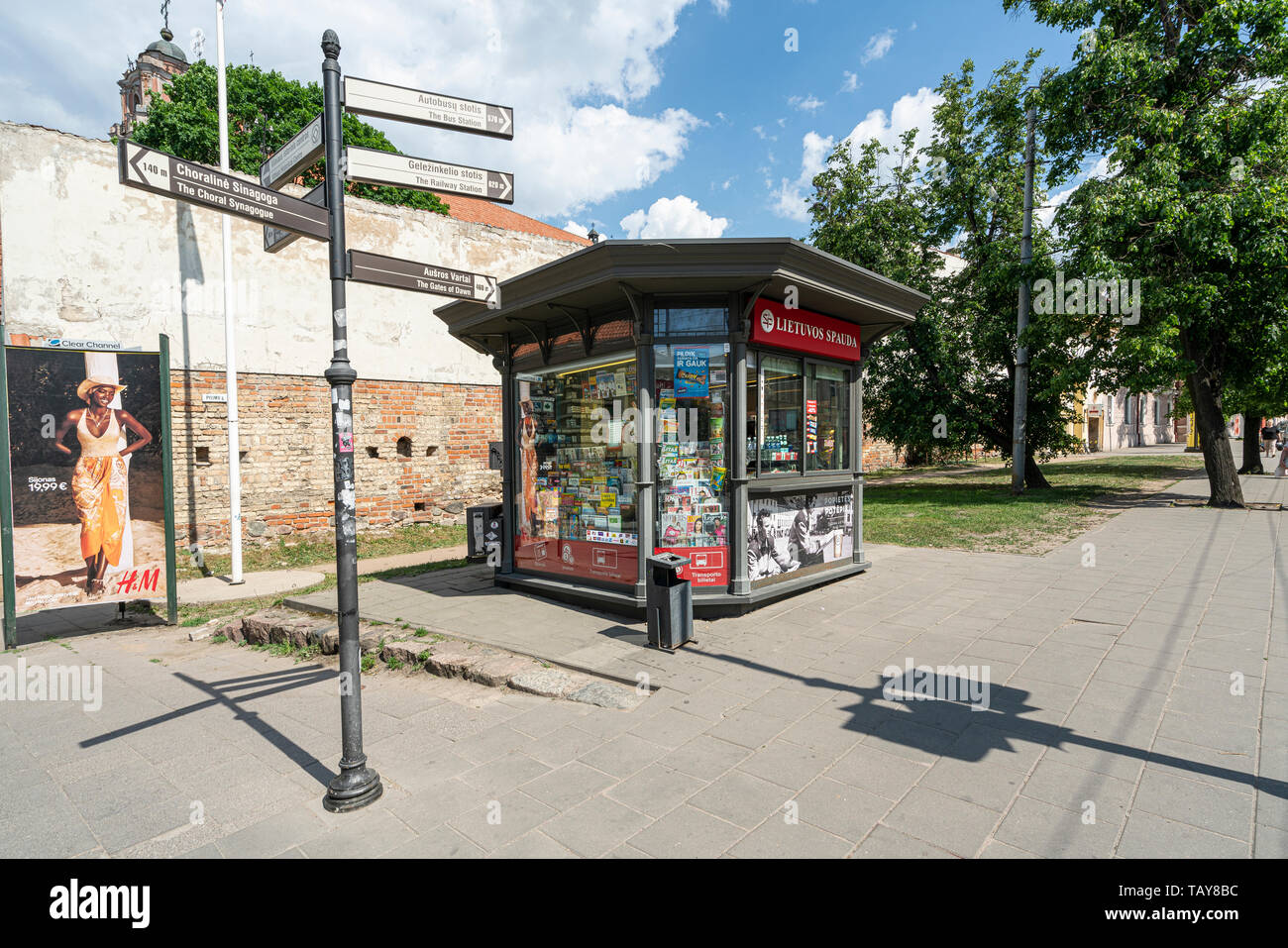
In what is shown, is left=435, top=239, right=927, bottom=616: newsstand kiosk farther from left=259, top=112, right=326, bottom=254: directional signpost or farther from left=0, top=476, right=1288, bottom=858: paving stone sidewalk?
left=259, top=112, right=326, bottom=254: directional signpost

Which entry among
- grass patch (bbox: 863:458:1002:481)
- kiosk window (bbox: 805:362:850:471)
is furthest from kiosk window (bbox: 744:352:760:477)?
grass patch (bbox: 863:458:1002:481)

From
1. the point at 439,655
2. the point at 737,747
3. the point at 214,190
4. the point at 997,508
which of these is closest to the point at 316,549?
the point at 439,655

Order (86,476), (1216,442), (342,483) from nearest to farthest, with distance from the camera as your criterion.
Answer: (342,483) < (86,476) < (1216,442)

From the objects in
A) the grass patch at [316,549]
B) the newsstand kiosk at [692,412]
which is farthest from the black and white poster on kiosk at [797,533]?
the grass patch at [316,549]

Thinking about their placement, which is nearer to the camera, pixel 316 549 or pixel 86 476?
pixel 86 476

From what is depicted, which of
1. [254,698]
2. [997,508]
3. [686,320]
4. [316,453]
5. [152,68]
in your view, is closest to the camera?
[254,698]

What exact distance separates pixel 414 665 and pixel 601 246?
164 inches

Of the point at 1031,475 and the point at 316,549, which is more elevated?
the point at 1031,475

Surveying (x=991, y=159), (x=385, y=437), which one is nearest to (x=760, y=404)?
(x=385, y=437)

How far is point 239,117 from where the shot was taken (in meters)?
23.1

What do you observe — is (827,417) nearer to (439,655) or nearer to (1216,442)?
(439,655)

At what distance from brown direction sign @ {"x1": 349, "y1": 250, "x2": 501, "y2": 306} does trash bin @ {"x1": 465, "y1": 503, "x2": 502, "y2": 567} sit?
4.87 m

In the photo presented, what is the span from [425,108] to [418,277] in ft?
3.05

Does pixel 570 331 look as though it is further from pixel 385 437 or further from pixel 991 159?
pixel 991 159
